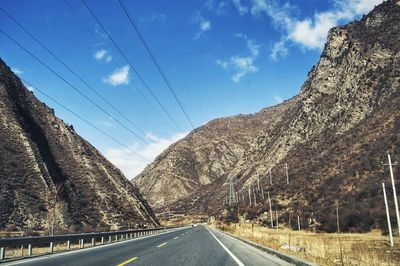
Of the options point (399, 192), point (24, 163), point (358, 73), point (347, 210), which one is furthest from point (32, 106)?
point (358, 73)

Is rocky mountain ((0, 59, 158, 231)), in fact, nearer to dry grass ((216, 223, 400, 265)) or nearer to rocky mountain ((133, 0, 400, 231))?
dry grass ((216, 223, 400, 265))

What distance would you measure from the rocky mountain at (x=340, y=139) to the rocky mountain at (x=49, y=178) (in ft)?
Result: 86.8

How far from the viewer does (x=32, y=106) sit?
67688 millimetres

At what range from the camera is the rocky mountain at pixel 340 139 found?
2058 inches

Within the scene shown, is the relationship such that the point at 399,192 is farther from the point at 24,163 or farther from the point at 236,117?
the point at 236,117

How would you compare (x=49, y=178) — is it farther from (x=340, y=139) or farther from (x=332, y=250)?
(x=340, y=139)

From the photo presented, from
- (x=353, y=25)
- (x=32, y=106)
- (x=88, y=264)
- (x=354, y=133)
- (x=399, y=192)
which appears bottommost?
(x=88, y=264)

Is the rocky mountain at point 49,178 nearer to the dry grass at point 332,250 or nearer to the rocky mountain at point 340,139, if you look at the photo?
the dry grass at point 332,250

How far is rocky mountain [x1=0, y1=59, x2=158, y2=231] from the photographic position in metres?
47.2

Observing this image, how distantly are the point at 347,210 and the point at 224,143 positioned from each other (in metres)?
133

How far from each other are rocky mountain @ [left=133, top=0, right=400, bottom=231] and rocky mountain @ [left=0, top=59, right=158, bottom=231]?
26.4 meters

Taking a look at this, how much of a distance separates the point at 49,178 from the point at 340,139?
48722 millimetres

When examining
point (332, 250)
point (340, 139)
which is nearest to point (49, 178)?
point (332, 250)

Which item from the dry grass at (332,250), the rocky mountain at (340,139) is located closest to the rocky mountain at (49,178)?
the dry grass at (332,250)
